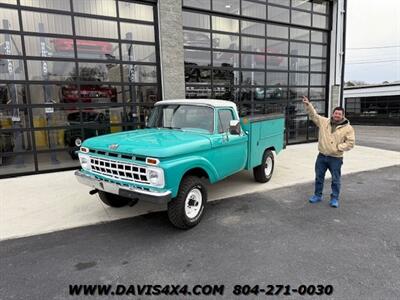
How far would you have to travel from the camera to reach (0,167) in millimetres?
7750

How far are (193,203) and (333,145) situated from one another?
2.73m

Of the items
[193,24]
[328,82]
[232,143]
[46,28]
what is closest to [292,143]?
[328,82]

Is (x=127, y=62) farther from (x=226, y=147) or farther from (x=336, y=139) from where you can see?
(x=336, y=139)

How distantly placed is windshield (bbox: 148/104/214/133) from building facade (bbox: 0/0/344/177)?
13.5 ft

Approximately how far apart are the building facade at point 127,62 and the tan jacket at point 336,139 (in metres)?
5.61

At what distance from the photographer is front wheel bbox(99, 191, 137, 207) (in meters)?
4.97

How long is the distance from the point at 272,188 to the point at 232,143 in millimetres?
1908

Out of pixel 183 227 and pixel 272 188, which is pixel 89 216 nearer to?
pixel 183 227

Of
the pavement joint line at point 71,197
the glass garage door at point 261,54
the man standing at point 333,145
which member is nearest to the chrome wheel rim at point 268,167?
the pavement joint line at point 71,197

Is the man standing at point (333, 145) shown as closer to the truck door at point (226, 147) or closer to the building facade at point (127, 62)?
the truck door at point (226, 147)

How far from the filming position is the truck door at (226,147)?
4.78 metres

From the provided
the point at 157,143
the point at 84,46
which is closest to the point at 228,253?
the point at 157,143

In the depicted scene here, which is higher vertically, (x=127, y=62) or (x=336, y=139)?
(x=127, y=62)

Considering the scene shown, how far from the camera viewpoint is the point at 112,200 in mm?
5066
